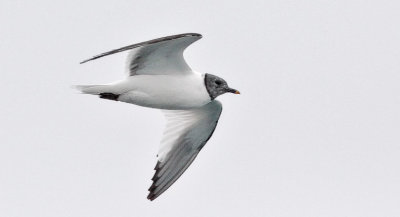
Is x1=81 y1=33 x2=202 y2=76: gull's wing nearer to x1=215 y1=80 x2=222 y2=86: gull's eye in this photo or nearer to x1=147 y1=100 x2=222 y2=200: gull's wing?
x1=215 y1=80 x2=222 y2=86: gull's eye

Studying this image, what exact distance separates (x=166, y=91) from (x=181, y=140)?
174 cm

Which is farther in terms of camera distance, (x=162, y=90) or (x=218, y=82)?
(x=218, y=82)

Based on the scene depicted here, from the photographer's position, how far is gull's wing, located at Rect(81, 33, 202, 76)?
1188 cm

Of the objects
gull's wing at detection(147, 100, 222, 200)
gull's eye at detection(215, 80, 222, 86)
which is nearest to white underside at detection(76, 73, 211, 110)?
gull's eye at detection(215, 80, 222, 86)

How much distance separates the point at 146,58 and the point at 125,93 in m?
0.62

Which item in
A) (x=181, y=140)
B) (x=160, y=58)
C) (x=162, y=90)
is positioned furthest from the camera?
(x=181, y=140)

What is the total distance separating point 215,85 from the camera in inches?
507

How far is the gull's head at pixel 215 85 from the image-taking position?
504 inches

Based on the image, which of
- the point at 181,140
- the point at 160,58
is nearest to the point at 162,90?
the point at 160,58

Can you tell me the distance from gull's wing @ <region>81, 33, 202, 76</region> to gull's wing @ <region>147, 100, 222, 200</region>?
141 centimetres

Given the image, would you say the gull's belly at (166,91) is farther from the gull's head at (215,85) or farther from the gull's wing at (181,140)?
the gull's wing at (181,140)

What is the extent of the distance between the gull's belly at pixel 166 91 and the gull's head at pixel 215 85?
0.31 feet

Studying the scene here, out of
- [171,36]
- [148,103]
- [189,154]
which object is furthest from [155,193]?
[171,36]

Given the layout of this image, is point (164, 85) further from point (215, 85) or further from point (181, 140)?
point (181, 140)
